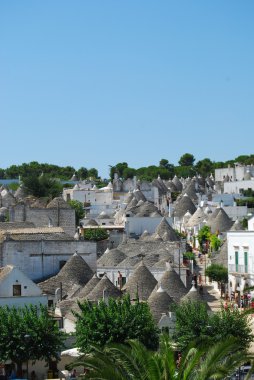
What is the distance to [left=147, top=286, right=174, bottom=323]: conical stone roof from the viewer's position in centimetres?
4075

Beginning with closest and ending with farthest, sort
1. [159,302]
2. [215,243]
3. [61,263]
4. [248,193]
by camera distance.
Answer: [159,302] → [61,263] → [215,243] → [248,193]

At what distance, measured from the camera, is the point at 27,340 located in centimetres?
3469

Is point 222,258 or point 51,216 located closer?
point 222,258

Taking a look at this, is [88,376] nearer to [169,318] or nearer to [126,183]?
[169,318]

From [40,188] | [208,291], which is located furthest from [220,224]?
[40,188]

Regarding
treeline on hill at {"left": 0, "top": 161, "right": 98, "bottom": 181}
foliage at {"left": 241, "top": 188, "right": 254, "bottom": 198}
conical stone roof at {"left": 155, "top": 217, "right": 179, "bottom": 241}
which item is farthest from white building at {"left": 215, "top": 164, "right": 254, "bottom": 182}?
conical stone roof at {"left": 155, "top": 217, "right": 179, "bottom": 241}

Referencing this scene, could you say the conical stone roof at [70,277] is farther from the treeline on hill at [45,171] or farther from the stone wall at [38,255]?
the treeline on hill at [45,171]

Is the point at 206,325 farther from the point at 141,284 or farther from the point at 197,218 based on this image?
the point at 197,218

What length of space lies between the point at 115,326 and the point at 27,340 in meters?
3.29

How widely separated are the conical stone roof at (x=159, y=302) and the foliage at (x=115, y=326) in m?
4.88

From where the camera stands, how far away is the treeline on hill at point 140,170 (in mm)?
175375

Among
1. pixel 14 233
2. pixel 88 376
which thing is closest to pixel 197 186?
pixel 14 233

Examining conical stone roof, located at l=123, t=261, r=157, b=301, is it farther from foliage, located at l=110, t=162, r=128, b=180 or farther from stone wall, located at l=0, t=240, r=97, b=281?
foliage, located at l=110, t=162, r=128, b=180

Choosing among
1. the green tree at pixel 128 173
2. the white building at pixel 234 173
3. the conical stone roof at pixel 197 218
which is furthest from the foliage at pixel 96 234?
the green tree at pixel 128 173
